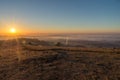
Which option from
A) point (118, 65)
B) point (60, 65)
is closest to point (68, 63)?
point (60, 65)

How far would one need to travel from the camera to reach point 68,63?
1459 centimetres

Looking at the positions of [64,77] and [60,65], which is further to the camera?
[60,65]

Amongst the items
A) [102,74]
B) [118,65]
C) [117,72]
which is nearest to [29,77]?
[102,74]

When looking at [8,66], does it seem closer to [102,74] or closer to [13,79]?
[13,79]

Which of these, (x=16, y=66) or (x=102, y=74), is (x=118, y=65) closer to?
(x=102, y=74)

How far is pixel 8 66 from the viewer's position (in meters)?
14.9

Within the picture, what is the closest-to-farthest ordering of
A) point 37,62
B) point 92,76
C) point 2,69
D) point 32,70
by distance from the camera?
1. point 92,76
2. point 32,70
3. point 2,69
4. point 37,62

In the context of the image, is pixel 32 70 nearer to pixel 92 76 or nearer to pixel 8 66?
pixel 8 66

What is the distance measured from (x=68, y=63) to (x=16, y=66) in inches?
162

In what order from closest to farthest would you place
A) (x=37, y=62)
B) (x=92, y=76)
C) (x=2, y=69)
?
1. (x=92, y=76)
2. (x=2, y=69)
3. (x=37, y=62)

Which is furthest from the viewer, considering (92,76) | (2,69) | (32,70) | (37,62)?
(37,62)

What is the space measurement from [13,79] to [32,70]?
177cm

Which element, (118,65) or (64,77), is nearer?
(64,77)

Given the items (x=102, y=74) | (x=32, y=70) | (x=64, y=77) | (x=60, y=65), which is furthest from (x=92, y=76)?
(x=32, y=70)
